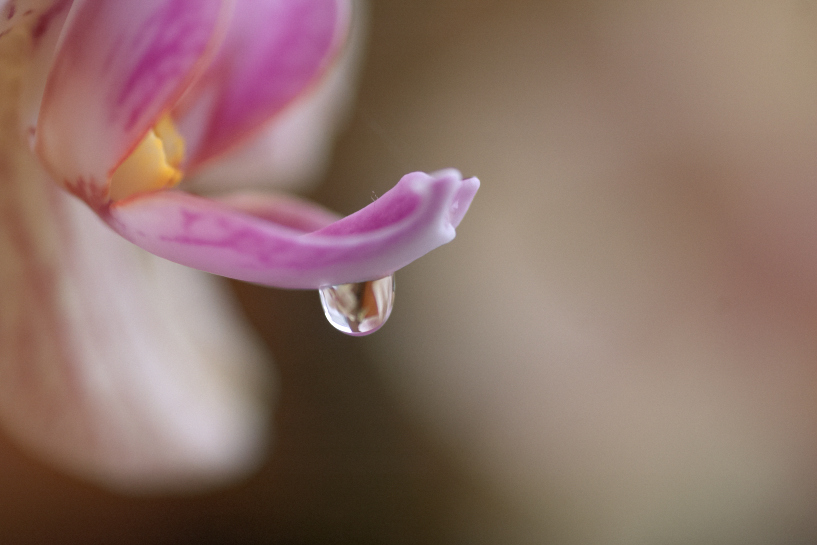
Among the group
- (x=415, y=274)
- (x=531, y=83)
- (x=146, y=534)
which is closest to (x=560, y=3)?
(x=531, y=83)

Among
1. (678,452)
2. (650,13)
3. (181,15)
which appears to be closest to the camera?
(181,15)

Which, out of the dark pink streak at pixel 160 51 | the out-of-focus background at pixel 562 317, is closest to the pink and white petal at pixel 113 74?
the dark pink streak at pixel 160 51

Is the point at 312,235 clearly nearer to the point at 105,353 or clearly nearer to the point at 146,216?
the point at 146,216

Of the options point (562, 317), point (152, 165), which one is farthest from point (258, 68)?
point (562, 317)

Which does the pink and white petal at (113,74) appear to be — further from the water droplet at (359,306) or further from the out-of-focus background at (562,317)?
the out-of-focus background at (562,317)

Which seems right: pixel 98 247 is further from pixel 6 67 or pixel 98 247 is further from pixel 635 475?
pixel 635 475

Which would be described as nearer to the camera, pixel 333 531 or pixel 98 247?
pixel 98 247
